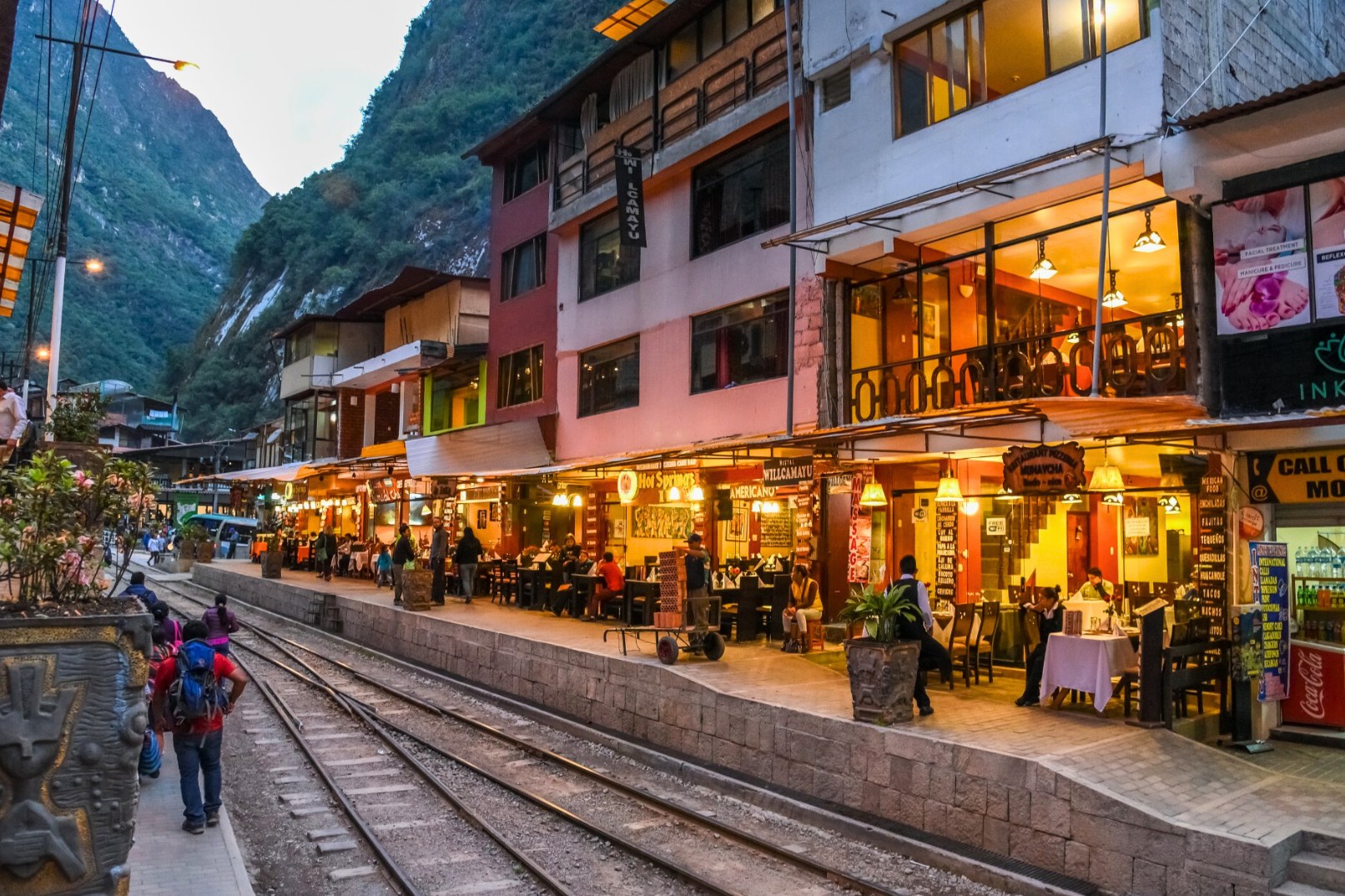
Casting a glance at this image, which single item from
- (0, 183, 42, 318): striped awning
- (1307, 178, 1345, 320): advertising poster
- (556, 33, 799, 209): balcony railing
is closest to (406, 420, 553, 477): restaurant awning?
(556, 33, 799, 209): balcony railing

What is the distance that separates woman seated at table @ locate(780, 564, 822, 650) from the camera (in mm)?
14570

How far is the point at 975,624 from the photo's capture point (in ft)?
40.9

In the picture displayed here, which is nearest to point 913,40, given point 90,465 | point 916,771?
point 916,771

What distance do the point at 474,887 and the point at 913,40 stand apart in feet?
41.7

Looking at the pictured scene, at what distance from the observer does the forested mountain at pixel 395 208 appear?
61.3m

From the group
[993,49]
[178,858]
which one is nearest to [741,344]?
[993,49]

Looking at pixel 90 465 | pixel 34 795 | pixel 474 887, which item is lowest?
pixel 474 887

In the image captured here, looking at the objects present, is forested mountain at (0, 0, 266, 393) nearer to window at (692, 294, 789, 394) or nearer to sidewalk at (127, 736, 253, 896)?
window at (692, 294, 789, 394)

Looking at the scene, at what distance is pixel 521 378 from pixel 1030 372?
15588 millimetres

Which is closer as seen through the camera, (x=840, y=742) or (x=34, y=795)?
(x=34, y=795)

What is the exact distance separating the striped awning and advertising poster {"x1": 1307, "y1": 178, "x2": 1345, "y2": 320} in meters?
12.6

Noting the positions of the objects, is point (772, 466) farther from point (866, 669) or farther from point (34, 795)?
point (34, 795)

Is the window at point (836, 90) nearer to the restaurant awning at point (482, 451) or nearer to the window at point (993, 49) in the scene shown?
the window at point (993, 49)

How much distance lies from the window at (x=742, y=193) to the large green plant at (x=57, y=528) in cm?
1291
